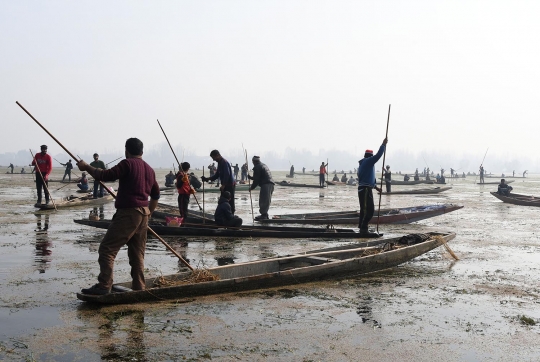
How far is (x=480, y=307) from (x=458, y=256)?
3805 mm

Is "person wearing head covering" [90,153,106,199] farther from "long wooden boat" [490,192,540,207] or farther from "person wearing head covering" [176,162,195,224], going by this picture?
"long wooden boat" [490,192,540,207]

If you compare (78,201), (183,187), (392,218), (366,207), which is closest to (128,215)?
(366,207)

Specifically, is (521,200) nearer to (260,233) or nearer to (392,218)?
(392,218)

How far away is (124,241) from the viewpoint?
6.38 metres

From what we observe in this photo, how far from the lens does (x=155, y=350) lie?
195 inches

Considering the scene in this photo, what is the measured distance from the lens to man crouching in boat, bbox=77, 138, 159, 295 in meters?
6.27

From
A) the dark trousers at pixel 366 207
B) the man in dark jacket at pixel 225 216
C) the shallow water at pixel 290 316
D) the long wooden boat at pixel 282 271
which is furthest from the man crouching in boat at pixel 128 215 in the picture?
the dark trousers at pixel 366 207

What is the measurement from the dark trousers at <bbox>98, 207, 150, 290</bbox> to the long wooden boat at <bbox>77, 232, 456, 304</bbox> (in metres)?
0.18

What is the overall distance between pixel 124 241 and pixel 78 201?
1500cm

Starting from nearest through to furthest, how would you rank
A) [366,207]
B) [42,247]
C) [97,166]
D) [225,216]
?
[42,247], [366,207], [225,216], [97,166]

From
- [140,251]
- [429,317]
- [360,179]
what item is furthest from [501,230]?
[140,251]

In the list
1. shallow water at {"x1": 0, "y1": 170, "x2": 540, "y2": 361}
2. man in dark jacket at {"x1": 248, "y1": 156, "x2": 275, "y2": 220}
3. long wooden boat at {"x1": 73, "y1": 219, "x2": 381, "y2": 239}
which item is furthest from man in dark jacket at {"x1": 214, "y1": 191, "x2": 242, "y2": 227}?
man in dark jacket at {"x1": 248, "y1": 156, "x2": 275, "y2": 220}

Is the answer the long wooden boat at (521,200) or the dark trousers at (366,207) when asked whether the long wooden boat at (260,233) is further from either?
the long wooden boat at (521,200)

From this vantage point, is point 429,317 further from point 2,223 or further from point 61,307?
point 2,223
